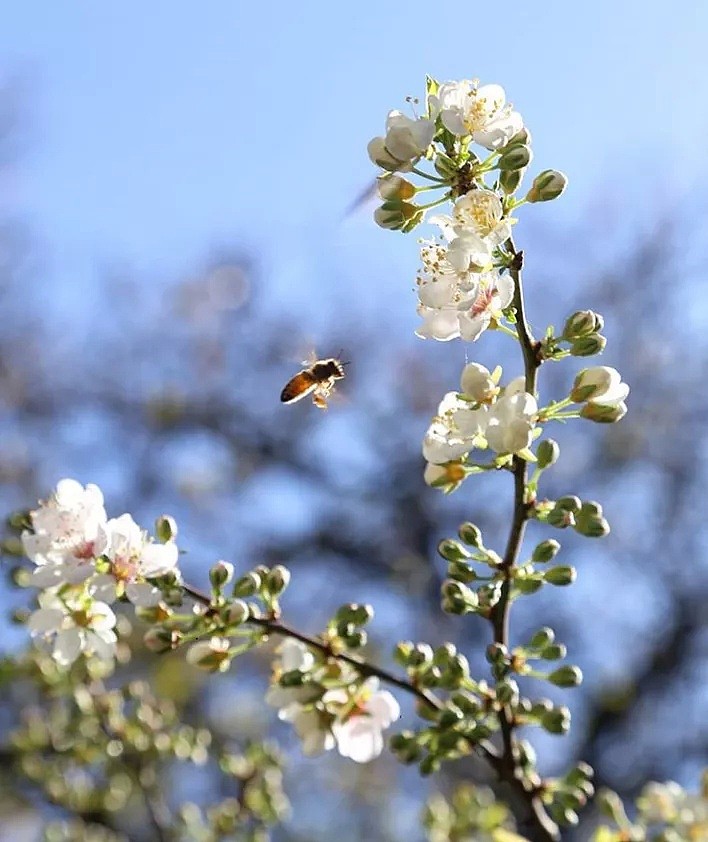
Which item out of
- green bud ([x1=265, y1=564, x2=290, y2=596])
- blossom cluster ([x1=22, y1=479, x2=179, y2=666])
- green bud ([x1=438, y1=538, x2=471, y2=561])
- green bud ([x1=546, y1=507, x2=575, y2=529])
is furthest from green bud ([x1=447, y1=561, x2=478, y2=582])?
blossom cluster ([x1=22, y1=479, x2=179, y2=666])

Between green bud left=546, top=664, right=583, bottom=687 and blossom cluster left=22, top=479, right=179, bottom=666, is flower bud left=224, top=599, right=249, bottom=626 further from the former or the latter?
green bud left=546, top=664, right=583, bottom=687

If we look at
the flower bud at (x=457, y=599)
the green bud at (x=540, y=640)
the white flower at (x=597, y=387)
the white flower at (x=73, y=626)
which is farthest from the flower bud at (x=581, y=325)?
the white flower at (x=73, y=626)

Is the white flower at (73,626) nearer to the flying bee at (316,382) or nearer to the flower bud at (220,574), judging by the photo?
the flower bud at (220,574)

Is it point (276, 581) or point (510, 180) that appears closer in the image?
point (510, 180)

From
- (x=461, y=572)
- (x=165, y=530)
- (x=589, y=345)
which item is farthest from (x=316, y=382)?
(x=589, y=345)

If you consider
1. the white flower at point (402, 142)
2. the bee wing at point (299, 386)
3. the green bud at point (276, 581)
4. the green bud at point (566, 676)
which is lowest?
the green bud at point (276, 581)

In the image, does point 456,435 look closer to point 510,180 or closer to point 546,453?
point 546,453
